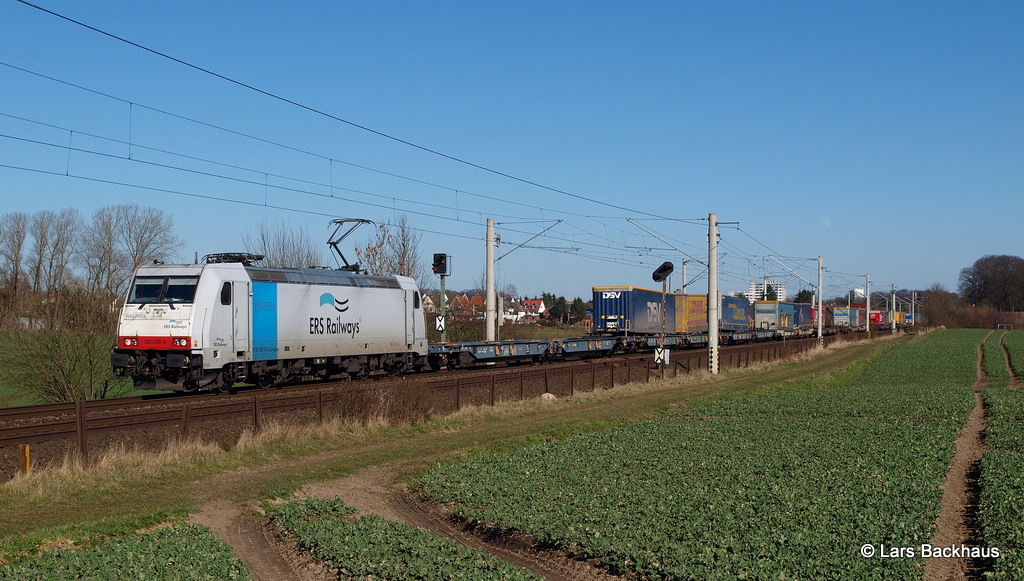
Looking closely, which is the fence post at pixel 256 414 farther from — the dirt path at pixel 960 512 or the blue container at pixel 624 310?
the blue container at pixel 624 310

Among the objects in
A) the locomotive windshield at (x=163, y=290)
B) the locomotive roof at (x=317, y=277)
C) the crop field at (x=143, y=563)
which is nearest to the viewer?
the crop field at (x=143, y=563)

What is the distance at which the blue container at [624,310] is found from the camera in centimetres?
4450

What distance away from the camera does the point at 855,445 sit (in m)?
15.7

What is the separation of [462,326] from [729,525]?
41.0 m

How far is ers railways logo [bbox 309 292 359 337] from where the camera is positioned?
82.0ft

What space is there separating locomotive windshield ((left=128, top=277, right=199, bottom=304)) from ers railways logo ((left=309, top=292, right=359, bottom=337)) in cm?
428

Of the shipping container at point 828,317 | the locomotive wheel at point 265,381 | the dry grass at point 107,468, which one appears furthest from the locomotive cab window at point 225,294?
the shipping container at point 828,317

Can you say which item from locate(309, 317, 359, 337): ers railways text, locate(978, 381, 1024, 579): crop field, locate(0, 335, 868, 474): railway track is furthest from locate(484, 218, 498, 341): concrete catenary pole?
locate(978, 381, 1024, 579): crop field

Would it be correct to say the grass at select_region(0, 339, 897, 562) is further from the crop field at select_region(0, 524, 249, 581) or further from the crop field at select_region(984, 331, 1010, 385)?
the crop field at select_region(984, 331, 1010, 385)

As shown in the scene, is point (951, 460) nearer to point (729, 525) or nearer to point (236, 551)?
point (729, 525)

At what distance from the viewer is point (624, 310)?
146 feet

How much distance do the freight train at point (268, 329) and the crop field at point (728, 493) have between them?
10.4 metres

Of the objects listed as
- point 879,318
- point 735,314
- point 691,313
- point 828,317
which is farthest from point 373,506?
point 879,318

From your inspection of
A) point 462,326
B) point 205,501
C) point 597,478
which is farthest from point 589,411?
point 462,326
